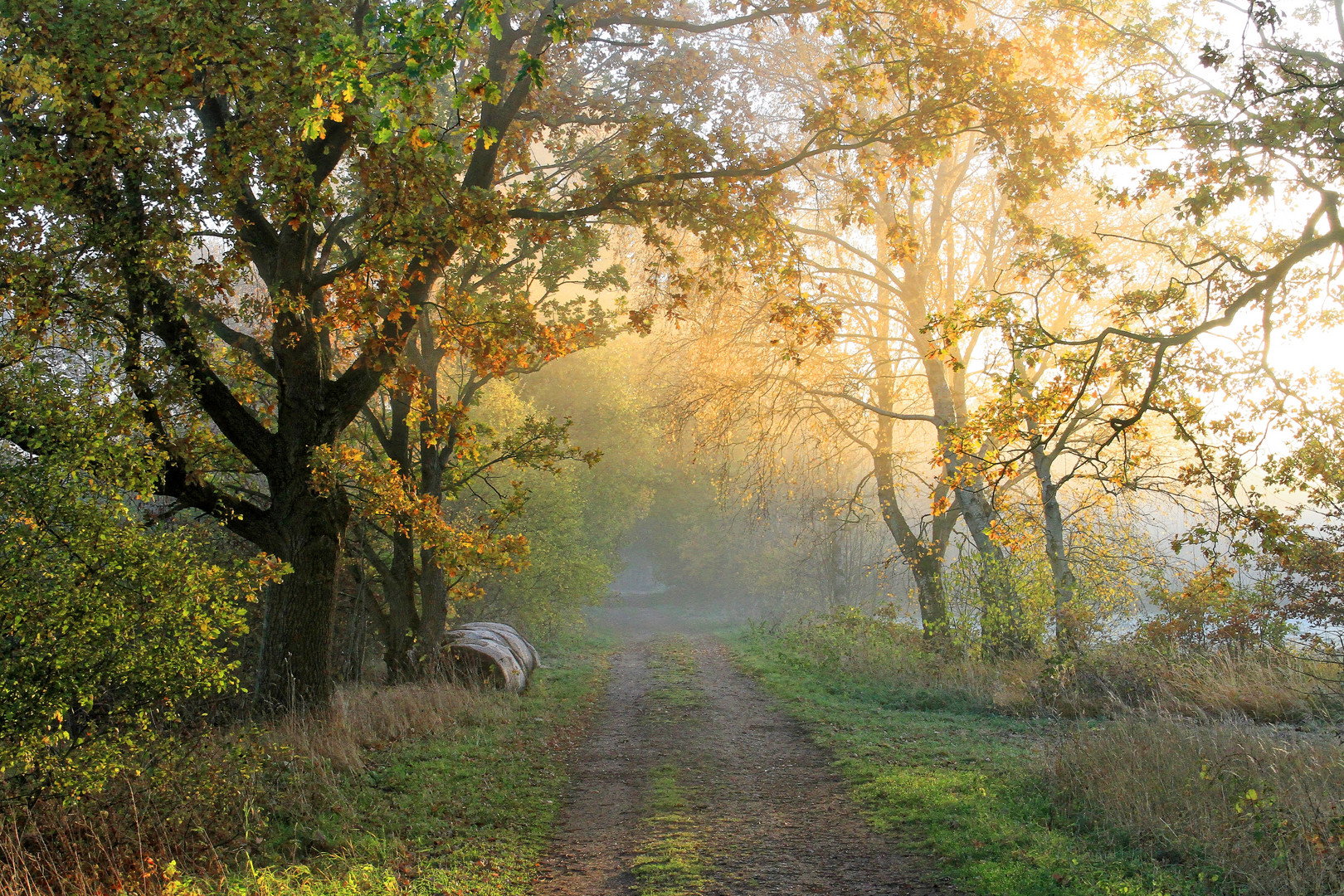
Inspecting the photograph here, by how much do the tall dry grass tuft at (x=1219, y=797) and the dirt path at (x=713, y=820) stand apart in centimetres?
176

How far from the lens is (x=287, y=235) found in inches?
353

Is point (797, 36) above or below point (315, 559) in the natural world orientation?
above

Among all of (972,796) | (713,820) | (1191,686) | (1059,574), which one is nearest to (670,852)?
(713,820)

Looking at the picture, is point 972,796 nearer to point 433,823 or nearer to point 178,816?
point 433,823

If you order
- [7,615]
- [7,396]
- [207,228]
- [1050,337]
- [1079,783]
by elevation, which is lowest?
[1079,783]

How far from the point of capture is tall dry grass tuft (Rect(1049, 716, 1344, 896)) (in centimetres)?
529

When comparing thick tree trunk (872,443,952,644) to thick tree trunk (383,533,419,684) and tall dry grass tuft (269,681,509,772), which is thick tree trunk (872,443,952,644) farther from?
thick tree trunk (383,533,419,684)

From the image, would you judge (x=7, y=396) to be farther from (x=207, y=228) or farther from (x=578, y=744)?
(x=578, y=744)

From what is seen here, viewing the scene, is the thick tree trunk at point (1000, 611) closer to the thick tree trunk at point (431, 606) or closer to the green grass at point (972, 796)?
the green grass at point (972, 796)

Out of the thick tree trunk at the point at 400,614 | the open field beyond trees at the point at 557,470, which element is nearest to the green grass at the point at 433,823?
the open field beyond trees at the point at 557,470

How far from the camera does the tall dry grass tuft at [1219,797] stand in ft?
17.4

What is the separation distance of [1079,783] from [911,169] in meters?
7.42

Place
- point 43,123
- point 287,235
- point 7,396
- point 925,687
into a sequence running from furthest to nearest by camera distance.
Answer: point 925,687
point 287,235
point 43,123
point 7,396

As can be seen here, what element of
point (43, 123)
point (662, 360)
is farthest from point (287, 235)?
point (662, 360)
